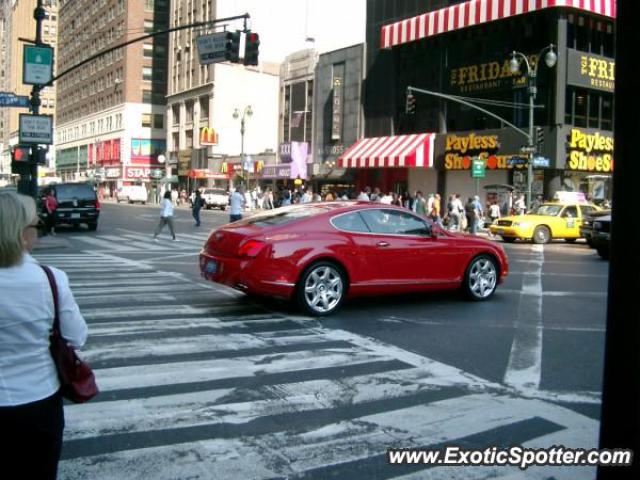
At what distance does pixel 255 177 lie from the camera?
208 ft

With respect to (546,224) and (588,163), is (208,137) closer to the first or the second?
(588,163)

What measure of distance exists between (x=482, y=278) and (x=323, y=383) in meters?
5.38

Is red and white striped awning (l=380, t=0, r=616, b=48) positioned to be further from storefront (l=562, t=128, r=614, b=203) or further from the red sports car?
the red sports car

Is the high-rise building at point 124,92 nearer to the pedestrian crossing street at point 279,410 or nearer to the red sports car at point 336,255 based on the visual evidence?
the red sports car at point 336,255

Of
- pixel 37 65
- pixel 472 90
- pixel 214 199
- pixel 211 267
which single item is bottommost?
pixel 211 267

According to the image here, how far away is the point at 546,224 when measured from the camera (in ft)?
83.6

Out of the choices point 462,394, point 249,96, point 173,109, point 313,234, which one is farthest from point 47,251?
point 173,109

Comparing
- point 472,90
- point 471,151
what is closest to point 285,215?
point 471,151

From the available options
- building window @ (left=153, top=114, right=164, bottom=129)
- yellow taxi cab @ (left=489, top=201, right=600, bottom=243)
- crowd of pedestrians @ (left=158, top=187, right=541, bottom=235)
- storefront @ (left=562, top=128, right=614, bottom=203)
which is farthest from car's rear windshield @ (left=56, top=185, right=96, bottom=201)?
building window @ (left=153, top=114, right=164, bottom=129)

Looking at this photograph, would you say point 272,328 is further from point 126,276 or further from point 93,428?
point 126,276

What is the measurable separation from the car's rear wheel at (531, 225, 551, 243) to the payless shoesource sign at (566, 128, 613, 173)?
1015 centimetres

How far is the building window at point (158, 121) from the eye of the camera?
91500 mm

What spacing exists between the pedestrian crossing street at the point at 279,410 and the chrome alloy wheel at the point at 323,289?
73 cm

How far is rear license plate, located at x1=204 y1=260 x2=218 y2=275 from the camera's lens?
927 cm
